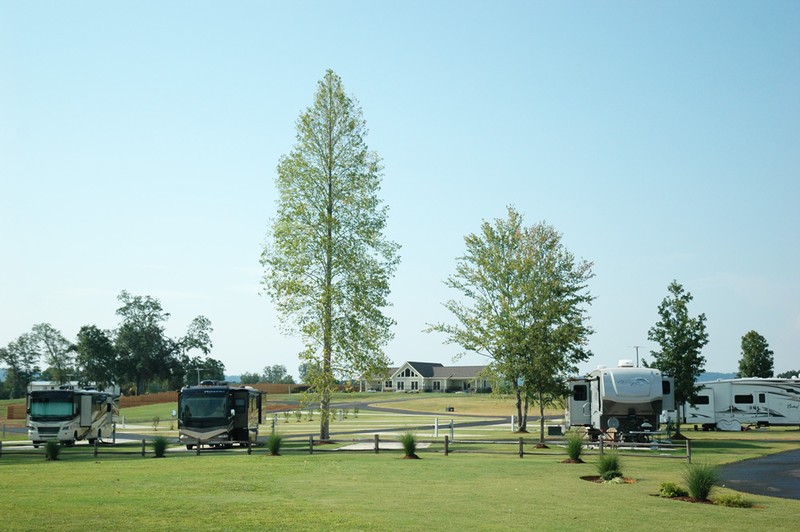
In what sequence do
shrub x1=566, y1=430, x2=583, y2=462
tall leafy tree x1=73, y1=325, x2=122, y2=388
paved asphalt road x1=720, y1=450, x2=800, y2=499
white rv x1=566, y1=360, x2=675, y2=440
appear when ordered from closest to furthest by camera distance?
paved asphalt road x1=720, y1=450, x2=800, y2=499 → shrub x1=566, y1=430, x2=583, y2=462 → white rv x1=566, y1=360, x2=675, y2=440 → tall leafy tree x1=73, y1=325, x2=122, y2=388

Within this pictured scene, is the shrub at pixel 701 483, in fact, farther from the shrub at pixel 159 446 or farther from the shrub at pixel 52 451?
the shrub at pixel 52 451

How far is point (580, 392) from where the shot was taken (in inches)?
1746

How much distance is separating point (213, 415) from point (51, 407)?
33.3ft

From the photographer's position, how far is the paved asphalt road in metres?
23.7

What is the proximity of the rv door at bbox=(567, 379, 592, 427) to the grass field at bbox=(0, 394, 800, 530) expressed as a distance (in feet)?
25.6

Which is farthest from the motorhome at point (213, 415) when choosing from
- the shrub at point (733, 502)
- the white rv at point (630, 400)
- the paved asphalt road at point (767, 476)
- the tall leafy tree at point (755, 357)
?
the tall leafy tree at point (755, 357)

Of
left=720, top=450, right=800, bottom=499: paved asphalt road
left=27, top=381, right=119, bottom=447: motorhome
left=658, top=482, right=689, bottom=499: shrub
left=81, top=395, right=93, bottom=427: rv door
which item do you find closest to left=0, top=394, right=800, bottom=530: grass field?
left=658, top=482, right=689, bottom=499: shrub

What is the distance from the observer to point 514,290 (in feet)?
161

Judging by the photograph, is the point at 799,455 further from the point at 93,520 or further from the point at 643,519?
the point at 93,520

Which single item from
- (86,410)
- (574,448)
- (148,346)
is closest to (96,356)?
(148,346)

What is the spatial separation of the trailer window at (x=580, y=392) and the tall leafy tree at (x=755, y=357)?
6504 cm

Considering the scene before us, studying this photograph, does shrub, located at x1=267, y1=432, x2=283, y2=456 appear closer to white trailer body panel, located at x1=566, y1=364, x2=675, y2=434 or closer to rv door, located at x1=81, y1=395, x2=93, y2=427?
white trailer body panel, located at x1=566, y1=364, x2=675, y2=434

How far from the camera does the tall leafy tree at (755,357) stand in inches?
3974

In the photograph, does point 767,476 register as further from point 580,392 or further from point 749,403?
point 749,403
